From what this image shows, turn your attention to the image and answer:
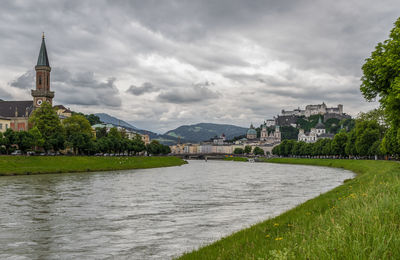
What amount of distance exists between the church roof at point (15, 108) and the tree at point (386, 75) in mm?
122533

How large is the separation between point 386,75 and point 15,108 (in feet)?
430

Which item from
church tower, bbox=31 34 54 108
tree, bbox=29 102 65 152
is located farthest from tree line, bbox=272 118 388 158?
church tower, bbox=31 34 54 108

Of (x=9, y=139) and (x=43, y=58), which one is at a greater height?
(x=43, y=58)

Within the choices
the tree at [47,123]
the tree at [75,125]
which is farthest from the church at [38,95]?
the tree at [47,123]

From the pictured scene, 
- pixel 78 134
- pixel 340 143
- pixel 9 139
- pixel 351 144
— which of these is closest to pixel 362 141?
pixel 351 144

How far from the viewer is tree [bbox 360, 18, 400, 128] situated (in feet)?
107

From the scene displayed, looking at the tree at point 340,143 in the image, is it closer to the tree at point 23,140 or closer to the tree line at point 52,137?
the tree line at point 52,137

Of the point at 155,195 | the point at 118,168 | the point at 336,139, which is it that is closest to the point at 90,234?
the point at 155,195

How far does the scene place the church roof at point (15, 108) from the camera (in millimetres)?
137875

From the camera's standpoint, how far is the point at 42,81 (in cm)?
13800

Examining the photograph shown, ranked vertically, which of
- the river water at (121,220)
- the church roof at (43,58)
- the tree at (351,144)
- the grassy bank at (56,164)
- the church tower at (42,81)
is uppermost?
the church roof at (43,58)

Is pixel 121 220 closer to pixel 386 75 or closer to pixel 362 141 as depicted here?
pixel 386 75

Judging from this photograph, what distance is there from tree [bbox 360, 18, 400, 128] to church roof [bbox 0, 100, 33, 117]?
12253cm

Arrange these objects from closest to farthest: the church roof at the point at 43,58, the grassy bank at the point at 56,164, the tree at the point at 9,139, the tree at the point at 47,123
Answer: the grassy bank at the point at 56,164 → the tree at the point at 9,139 → the tree at the point at 47,123 → the church roof at the point at 43,58
